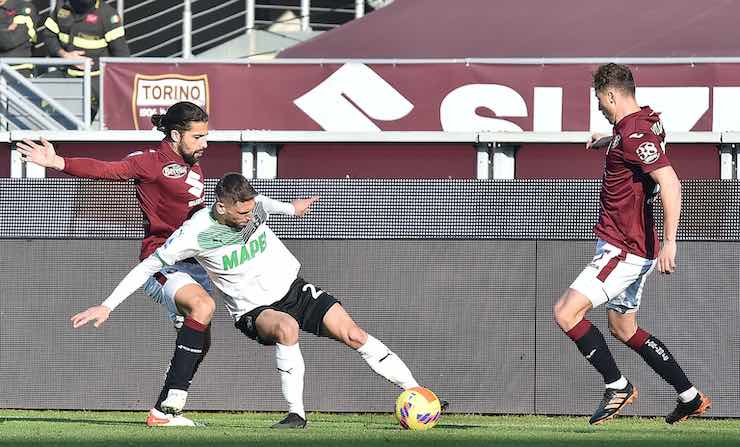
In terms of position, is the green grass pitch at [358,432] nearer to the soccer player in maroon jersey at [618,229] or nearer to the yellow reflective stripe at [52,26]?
the soccer player in maroon jersey at [618,229]

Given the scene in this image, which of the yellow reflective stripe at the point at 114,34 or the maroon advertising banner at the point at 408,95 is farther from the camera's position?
the yellow reflective stripe at the point at 114,34

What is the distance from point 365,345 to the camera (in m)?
9.77

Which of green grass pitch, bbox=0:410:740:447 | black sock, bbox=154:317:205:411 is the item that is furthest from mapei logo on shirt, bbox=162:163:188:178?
green grass pitch, bbox=0:410:740:447

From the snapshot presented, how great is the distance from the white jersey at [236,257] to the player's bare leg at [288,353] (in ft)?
0.50

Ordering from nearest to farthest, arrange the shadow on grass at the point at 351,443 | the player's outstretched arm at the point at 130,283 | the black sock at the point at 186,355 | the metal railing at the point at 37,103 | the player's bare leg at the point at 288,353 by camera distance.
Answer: the shadow on grass at the point at 351,443 < the player's outstretched arm at the point at 130,283 < the player's bare leg at the point at 288,353 < the black sock at the point at 186,355 < the metal railing at the point at 37,103

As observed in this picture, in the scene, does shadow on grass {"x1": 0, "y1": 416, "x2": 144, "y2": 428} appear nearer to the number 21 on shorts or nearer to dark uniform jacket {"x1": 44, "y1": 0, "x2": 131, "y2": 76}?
the number 21 on shorts

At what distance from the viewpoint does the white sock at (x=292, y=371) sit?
9.74 metres

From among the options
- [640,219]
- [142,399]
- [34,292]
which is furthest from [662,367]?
[34,292]

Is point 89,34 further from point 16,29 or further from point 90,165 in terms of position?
point 90,165

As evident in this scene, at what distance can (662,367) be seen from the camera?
9781 mm

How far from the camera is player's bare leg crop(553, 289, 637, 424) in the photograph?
950 cm

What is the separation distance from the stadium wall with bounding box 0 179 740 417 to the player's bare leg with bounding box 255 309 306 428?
257cm

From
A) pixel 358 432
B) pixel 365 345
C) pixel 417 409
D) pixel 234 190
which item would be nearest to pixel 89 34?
pixel 234 190

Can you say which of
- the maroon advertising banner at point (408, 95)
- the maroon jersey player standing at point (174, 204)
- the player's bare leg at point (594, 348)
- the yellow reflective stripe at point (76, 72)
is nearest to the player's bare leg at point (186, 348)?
the maroon jersey player standing at point (174, 204)
